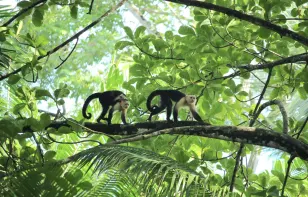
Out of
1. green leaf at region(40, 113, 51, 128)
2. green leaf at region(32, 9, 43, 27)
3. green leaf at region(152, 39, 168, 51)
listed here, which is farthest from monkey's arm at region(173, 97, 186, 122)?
green leaf at region(40, 113, 51, 128)

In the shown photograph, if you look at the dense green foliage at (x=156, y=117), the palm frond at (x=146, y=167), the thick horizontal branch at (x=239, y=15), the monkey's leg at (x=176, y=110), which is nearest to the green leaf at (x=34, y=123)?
the dense green foliage at (x=156, y=117)

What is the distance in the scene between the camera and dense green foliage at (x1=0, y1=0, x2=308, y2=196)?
2928 millimetres

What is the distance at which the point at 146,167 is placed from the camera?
107 inches

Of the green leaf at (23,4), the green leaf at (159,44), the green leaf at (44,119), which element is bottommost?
the green leaf at (44,119)

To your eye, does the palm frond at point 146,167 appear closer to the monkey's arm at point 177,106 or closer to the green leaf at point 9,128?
the green leaf at point 9,128

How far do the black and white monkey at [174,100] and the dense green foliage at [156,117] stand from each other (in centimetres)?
11

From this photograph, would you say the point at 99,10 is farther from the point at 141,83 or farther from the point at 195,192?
the point at 195,192

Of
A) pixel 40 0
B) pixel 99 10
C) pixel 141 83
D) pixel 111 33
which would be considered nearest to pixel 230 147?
pixel 141 83

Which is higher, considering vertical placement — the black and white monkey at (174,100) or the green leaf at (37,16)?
the green leaf at (37,16)

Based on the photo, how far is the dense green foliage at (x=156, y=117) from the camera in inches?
115

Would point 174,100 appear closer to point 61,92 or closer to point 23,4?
point 61,92

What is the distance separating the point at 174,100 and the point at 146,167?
3.38 meters

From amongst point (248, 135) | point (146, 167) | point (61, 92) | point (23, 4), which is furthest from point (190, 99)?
point (146, 167)

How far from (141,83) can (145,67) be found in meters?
0.20
